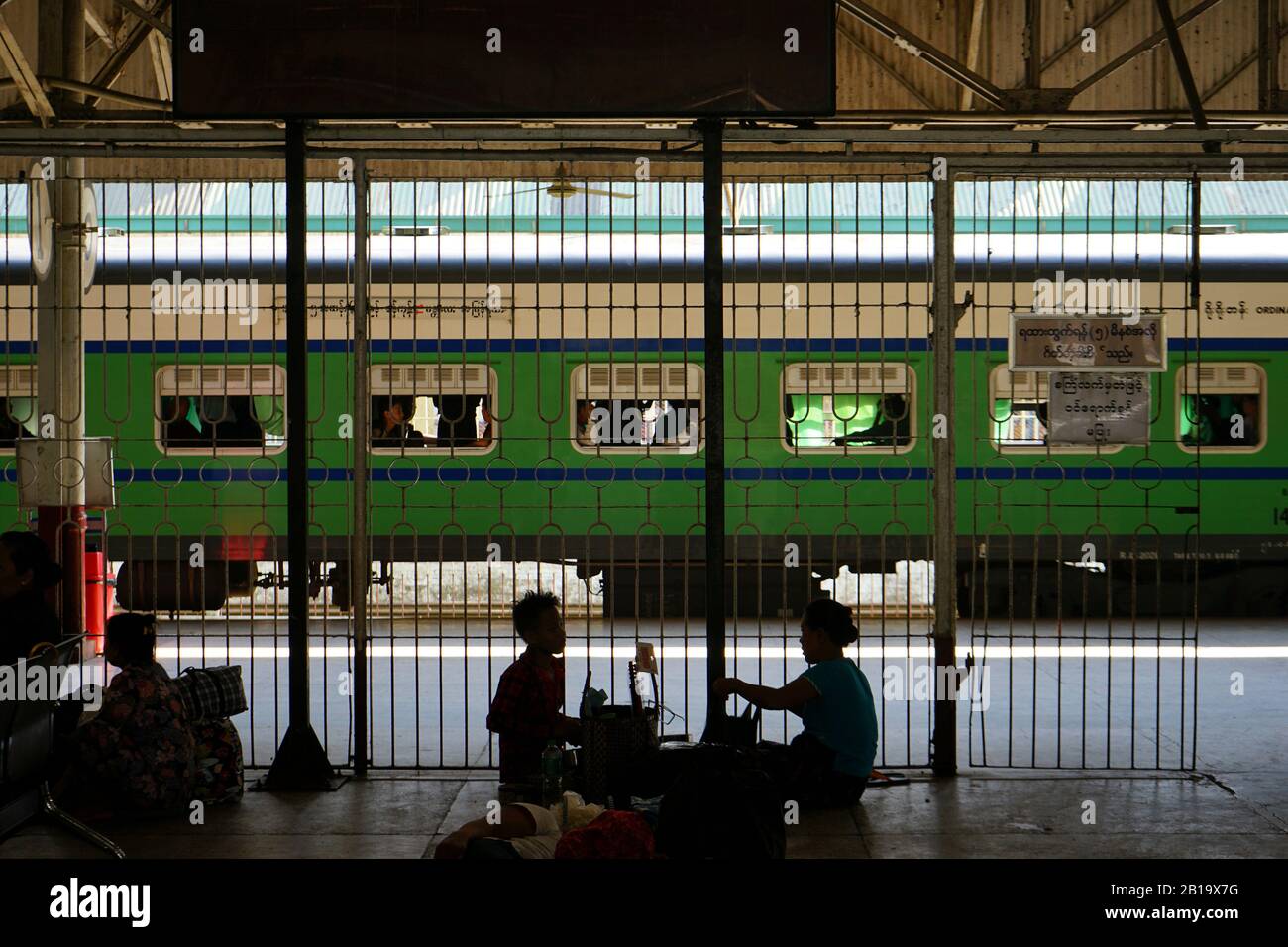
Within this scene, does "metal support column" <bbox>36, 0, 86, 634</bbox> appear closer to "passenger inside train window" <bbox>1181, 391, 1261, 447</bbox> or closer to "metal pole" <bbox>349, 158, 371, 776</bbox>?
"metal pole" <bbox>349, 158, 371, 776</bbox>

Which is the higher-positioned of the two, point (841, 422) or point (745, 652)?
point (841, 422)

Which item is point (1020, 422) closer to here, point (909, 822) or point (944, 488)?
point (944, 488)

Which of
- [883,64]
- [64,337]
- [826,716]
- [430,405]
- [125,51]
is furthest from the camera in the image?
[430,405]

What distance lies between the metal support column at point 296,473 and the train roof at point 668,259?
17.9 ft

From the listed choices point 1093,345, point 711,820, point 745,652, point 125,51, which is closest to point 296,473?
point 711,820

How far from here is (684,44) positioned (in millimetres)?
6285

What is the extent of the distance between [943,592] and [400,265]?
6.95 meters

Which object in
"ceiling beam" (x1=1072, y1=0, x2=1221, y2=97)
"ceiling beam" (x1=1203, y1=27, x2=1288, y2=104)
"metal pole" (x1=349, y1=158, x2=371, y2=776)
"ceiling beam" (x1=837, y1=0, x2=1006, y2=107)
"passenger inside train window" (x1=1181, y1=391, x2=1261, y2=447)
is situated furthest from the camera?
Answer: "passenger inside train window" (x1=1181, y1=391, x2=1261, y2=447)

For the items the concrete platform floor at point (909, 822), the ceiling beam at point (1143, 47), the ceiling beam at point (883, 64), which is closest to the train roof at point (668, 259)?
the ceiling beam at point (883, 64)

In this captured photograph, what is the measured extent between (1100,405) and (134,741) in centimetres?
502

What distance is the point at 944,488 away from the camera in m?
7.28

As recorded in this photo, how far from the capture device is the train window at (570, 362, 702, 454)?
480 inches

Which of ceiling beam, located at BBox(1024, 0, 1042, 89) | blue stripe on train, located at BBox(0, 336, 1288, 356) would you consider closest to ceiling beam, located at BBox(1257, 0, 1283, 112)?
ceiling beam, located at BBox(1024, 0, 1042, 89)

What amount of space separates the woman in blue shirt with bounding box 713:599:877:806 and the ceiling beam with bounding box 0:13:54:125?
17.7 ft
